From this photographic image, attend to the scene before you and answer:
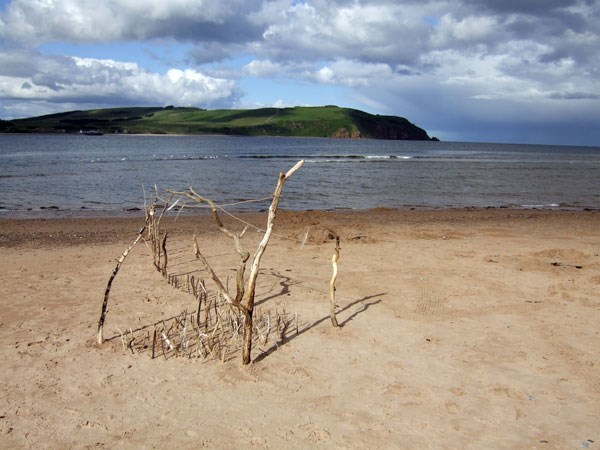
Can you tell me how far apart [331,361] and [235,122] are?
169734 mm

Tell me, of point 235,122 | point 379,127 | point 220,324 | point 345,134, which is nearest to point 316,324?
point 220,324

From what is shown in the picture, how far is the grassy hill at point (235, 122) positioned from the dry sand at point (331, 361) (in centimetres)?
13145

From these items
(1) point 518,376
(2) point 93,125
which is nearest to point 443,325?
(1) point 518,376

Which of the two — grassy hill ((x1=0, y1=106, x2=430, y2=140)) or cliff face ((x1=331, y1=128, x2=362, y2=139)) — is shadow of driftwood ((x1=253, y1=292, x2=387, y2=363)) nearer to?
grassy hill ((x1=0, y1=106, x2=430, y2=140))

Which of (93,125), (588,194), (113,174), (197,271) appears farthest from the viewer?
(93,125)

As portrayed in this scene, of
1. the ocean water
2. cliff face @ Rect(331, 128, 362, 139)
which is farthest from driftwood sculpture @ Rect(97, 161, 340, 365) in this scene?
cliff face @ Rect(331, 128, 362, 139)

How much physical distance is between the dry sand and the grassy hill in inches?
5175

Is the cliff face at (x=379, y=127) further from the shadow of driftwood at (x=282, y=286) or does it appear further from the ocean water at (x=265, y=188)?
the shadow of driftwood at (x=282, y=286)

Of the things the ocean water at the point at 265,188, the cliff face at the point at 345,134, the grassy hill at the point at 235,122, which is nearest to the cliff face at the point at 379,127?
the grassy hill at the point at 235,122

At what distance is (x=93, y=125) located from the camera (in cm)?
14412

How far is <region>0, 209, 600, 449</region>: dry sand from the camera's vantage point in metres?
5.07

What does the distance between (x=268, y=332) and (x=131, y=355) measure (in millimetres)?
1733

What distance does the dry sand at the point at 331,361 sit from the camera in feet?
16.6

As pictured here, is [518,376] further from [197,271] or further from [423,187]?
[423,187]
